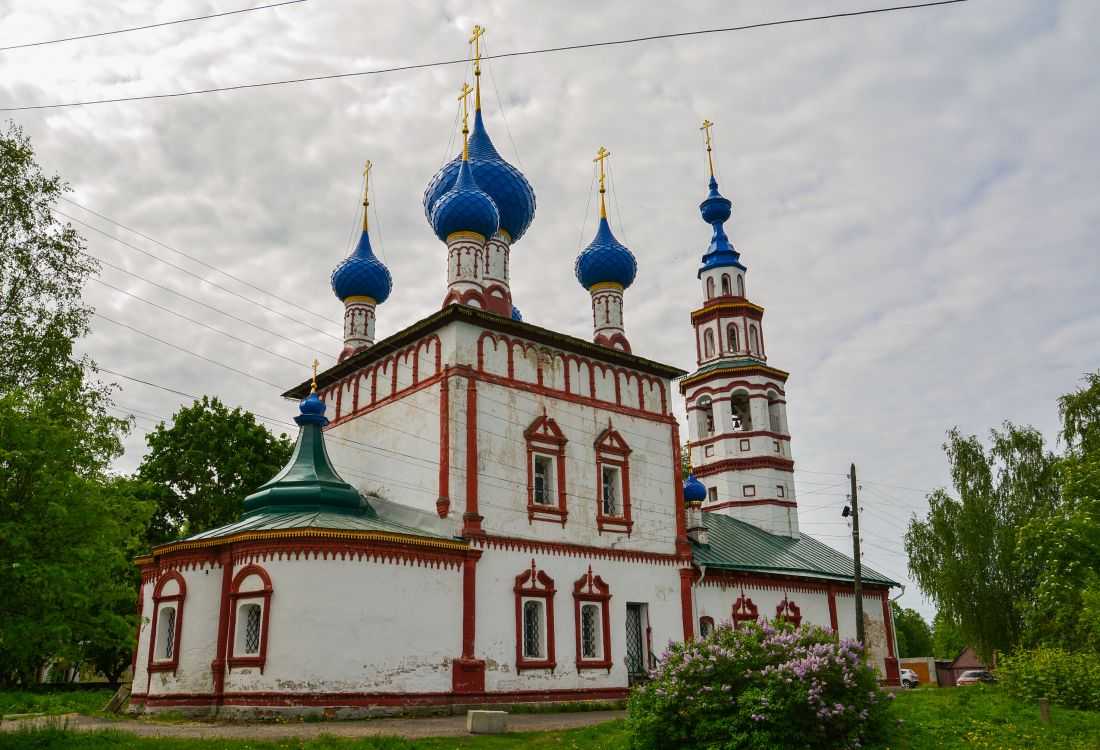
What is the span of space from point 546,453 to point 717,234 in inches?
646

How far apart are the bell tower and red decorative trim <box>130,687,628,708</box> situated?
13282mm

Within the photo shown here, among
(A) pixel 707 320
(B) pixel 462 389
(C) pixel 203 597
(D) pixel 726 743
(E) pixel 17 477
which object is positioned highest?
(A) pixel 707 320

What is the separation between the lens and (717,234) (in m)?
33.9

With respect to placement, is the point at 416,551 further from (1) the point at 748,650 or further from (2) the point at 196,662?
(1) the point at 748,650

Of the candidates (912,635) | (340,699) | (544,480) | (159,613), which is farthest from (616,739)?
(912,635)

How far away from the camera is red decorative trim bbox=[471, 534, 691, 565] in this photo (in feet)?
62.0

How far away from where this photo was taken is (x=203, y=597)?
1691 centimetres

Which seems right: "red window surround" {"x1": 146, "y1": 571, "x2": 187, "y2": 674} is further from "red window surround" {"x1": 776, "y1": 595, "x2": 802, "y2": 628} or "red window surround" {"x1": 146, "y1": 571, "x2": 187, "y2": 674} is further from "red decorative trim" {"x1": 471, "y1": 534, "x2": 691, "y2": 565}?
"red window surround" {"x1": 776, "y1": 595, "x2": 802, "y2": 628}

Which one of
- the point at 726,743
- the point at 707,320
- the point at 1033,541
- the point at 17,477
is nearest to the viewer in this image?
the point at 726,743

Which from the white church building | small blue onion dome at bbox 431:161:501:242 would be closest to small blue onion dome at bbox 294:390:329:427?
the white church building

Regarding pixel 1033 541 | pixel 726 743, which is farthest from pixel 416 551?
pixel 1033 541

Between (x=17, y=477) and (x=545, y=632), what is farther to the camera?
(x=545, y=632)

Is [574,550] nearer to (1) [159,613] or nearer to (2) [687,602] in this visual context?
(2) [687,602]

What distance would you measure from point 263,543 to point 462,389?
210 inches
